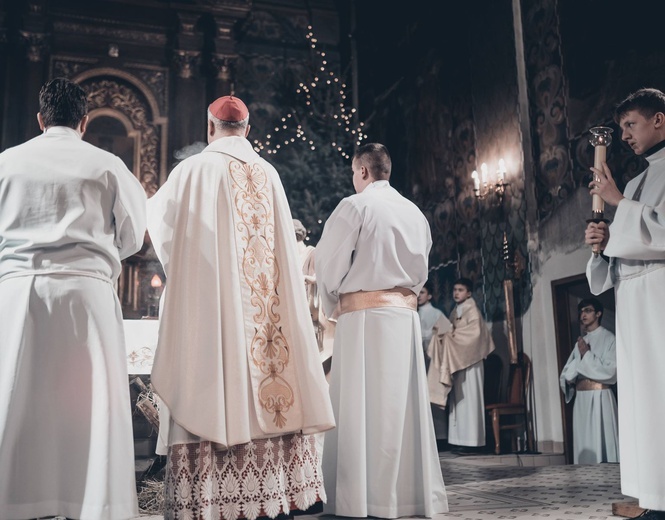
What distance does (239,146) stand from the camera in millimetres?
3596

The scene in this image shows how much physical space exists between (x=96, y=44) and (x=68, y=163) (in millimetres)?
7905

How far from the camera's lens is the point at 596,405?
24.1 feet

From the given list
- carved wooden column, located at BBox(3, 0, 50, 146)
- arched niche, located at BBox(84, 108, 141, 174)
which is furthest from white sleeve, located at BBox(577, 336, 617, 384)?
carved wooden column, located at BBox(3, 0, 50, 146)

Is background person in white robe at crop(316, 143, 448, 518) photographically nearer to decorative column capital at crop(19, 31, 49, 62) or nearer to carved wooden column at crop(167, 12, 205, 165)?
carved wooden column at crop(167, 12, 205, 165)

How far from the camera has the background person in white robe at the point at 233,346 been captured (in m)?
3.04

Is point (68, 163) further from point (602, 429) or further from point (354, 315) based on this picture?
point (602, 429)

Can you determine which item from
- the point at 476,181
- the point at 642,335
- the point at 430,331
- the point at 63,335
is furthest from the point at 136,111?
the point at 642,335

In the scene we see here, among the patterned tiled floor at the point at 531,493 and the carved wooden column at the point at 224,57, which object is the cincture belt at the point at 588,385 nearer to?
the patterned tiled floor at the point at 531,493

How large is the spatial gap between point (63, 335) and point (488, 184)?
22.3 ft

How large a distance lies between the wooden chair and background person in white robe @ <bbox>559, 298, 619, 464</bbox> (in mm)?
636

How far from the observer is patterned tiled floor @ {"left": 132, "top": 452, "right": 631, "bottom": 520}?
3654mm

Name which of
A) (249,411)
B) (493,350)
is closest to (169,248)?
(249,411)

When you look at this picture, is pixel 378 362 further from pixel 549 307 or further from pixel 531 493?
pixel 549 307

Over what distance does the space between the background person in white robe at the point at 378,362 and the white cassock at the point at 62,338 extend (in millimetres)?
1204
